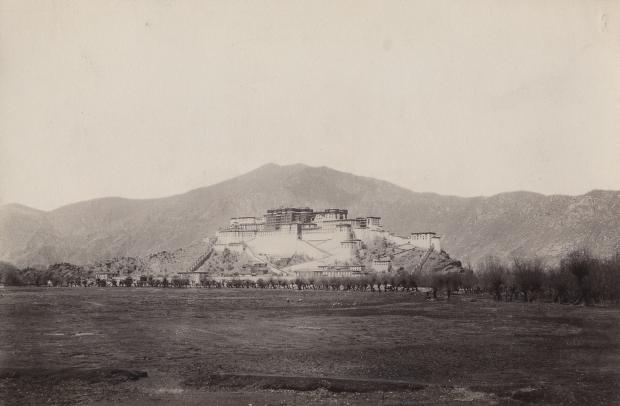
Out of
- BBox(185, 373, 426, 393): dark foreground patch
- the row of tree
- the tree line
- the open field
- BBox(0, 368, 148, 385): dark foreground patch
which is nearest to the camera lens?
the open field

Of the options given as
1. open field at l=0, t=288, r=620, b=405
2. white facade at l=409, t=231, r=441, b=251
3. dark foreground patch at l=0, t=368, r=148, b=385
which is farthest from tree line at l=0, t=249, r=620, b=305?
dark foreground patch at l=0, t=368, r=148, b=385

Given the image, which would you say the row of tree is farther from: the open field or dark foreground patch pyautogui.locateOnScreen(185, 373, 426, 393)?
dark foreground patch pyautogui.locateOnScreen(185, 373, 426, 393)

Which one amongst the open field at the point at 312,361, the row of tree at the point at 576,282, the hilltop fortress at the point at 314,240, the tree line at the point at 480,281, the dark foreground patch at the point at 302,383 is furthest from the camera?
the hilltop fortress at the point at 314,240

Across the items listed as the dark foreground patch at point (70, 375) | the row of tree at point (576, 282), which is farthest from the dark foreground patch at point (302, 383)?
the row of tree at point (576, 282)

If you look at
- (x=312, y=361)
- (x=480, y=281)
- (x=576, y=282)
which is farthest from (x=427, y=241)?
(x=312, y=361)

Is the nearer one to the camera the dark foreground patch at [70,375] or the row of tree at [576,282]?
the dark foreground patch at [70,375]

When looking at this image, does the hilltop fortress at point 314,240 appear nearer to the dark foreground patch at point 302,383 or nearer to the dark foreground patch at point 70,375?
the dark foreground patch at point 70,375

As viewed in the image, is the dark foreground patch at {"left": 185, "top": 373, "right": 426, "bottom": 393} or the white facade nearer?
the dark foreground patch at {"left": 185, "top": 373, "right": 426, "bottom": 393}

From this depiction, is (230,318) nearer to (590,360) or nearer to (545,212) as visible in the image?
(590,360)
